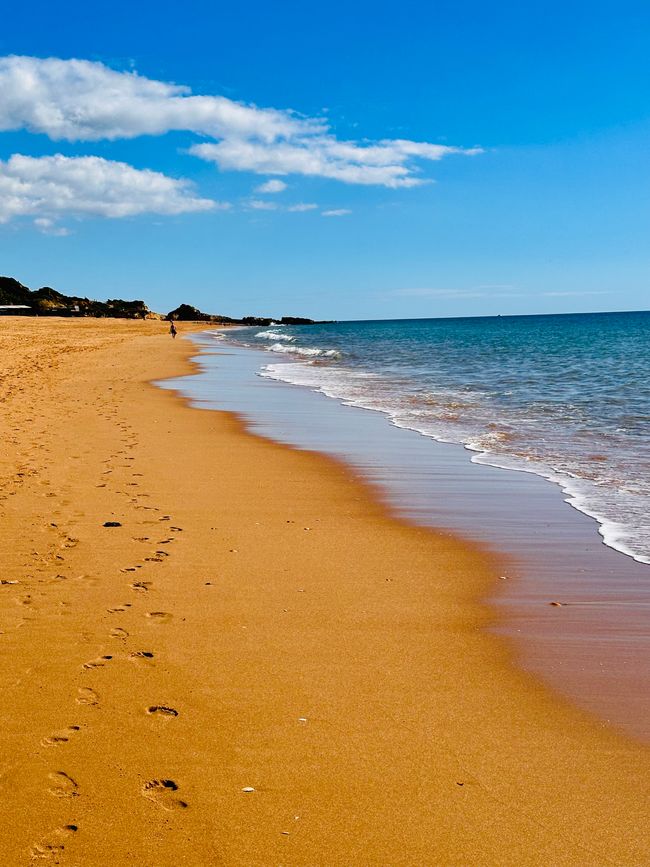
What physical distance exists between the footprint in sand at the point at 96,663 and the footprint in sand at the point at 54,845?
1.40 m

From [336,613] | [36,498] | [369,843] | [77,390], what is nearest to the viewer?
[369,843]

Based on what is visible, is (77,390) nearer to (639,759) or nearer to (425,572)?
(425,572)

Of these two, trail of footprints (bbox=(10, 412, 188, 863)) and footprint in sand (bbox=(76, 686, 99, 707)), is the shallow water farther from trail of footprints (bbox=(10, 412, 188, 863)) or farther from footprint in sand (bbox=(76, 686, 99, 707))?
footprint in sand (bbox=(76, 686, 99, 707))

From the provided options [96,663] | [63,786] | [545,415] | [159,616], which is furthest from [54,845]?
[545,415]

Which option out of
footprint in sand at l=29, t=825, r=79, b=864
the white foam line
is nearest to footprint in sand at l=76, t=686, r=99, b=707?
footprint in sand at l=29, t=825, r=79, b=864

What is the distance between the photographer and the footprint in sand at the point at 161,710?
385 centimetres

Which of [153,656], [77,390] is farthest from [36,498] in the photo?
[77,390]

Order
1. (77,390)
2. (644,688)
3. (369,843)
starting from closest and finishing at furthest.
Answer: (369,843), (644,688), (77,390)

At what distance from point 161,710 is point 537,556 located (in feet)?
13.0

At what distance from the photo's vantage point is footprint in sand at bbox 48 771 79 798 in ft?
10.4

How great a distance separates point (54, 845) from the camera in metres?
2.88

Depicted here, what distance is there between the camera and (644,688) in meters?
4.27

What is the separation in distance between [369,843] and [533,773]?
0.92 m

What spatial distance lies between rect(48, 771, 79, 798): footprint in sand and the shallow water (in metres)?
2.65
